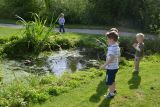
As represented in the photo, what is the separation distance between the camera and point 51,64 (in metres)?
17.9

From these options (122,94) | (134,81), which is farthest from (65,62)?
(122,94)

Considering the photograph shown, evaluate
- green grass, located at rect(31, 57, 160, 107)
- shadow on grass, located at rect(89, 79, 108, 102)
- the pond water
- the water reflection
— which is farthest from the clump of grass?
the water reflection

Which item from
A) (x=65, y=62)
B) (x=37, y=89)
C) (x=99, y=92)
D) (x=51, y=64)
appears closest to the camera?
(x=99, y=92)

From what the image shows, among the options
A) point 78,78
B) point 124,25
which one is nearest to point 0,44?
point 78,78

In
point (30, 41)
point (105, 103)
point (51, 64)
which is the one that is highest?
point (30, 41)

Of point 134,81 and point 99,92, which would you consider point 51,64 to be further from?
point 99,92

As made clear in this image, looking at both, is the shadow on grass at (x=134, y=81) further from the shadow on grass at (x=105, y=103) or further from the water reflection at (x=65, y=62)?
the water reflection at (x=65, y=62)

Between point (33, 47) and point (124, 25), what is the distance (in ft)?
41.2

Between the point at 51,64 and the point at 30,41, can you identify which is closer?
the point at 51,64

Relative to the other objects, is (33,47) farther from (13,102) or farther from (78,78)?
(13,102)

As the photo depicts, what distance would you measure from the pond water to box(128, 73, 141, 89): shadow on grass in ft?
13.1

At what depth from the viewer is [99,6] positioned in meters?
31.0

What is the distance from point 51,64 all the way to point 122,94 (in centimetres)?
784

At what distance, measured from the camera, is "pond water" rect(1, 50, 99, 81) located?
15.9 meters
